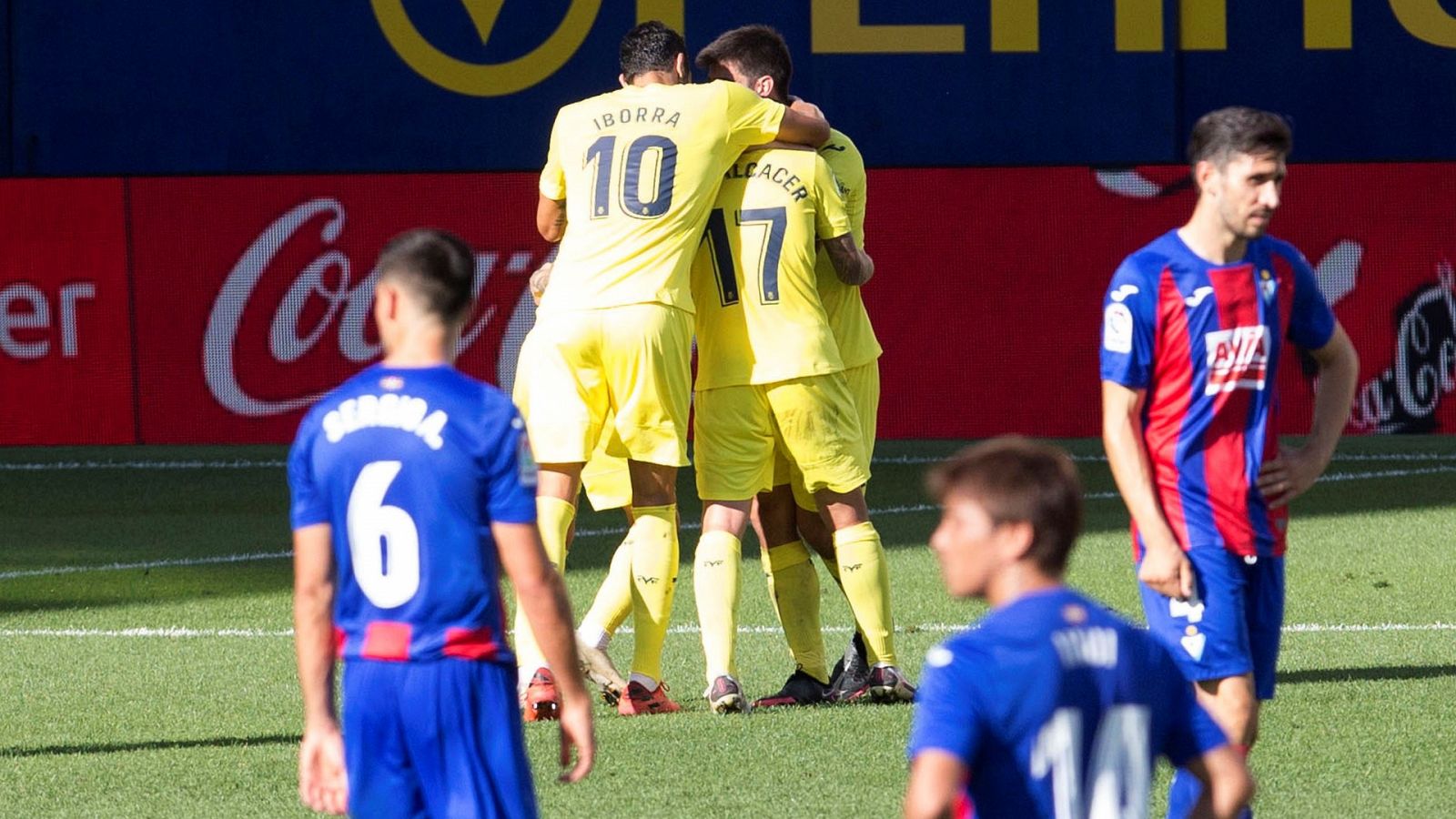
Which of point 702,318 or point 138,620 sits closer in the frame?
point 702,318

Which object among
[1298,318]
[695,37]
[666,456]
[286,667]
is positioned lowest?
[286,667]

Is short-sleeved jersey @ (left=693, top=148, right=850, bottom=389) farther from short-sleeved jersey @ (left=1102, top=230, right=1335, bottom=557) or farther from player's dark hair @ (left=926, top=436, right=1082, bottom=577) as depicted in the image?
player's dark hair @ (left=926, top=436, right=1082, bottom=577)

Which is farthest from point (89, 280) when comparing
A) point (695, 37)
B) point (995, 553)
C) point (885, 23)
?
point (995, 553)

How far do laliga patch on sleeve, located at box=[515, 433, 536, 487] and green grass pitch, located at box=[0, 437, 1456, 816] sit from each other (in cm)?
209

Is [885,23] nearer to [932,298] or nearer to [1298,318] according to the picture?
[932,298]

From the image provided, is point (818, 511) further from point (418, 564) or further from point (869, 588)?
point (418, 564)

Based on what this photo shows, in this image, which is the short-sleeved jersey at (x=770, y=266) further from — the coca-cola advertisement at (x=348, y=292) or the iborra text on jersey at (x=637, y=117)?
the coca-cola advertisement at (x=348, y=292)

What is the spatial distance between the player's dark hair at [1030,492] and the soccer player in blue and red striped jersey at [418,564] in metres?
0.99

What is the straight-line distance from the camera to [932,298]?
16.0 m

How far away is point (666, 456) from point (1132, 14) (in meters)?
13.1

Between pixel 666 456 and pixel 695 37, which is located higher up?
pixel 695 37

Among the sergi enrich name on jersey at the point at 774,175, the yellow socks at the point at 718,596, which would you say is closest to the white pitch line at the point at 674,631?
the yellow socks at the point at 718,596

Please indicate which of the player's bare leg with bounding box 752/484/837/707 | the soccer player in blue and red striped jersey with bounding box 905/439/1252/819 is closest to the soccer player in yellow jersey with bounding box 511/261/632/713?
the player's bare leg with bounding box 752/484/837/707

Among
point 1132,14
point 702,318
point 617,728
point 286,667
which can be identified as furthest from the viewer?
point 1132,14
